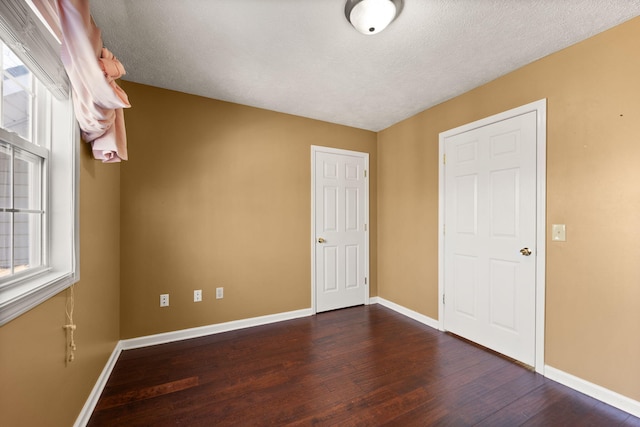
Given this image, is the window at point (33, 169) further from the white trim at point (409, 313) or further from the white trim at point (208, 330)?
the white trim at point (409, 313)

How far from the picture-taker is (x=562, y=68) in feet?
6.37

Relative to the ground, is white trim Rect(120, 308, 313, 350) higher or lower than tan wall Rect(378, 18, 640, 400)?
lower

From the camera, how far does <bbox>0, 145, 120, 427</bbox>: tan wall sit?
3.17ft

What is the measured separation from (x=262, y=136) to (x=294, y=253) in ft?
4.68

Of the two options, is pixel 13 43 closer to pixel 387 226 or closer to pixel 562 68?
pixel 562 68

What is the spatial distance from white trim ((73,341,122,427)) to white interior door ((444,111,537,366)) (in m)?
2.99

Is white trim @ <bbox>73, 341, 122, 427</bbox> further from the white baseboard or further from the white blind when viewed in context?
the white blind

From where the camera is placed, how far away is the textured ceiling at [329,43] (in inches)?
61.5

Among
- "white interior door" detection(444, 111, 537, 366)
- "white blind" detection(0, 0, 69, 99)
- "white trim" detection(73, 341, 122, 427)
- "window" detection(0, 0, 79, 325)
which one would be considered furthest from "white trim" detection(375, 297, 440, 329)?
"white blind" detection(0, 0, 69, 99)

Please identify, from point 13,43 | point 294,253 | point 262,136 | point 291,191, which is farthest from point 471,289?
point 13,43

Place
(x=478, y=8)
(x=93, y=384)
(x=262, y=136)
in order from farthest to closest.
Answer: (x=262, y=136) → (x=93, y=384) → (x=478, y=8)

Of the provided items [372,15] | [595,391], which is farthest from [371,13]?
[595,391]

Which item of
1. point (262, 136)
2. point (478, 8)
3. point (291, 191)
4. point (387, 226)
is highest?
point (478, 8)

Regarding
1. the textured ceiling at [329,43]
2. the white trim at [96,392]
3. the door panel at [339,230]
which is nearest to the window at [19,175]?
the textured ceiling at [329,43]
